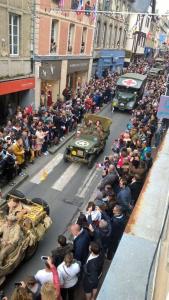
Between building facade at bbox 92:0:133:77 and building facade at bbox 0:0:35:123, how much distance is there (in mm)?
12200

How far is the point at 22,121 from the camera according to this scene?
46.0 ft

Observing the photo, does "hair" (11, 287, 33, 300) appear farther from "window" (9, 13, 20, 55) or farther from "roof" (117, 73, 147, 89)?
"roof" (117, 73, 147, 89)

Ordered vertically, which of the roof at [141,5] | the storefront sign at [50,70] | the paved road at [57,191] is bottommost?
the paved road at [57,191]

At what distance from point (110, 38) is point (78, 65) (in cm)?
1156

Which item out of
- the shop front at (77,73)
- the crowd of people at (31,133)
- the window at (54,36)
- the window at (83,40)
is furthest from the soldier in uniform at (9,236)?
the window at (83,40)

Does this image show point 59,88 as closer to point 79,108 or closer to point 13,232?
point 79,108

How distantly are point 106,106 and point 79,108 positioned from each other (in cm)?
650

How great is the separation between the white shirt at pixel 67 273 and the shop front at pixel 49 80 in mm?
15230

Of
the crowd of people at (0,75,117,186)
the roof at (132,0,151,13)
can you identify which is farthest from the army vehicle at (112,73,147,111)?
the roof at (132,0,151,13)

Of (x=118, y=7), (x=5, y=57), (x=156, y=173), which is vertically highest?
(x=118, y=7)

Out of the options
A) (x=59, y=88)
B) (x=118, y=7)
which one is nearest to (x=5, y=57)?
(x=59, y=88)

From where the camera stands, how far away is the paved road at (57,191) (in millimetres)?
7781

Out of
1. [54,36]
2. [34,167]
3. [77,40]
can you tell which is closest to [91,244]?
[34,167]

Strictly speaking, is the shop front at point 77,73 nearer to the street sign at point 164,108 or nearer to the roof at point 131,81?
the roof at point 131,81
